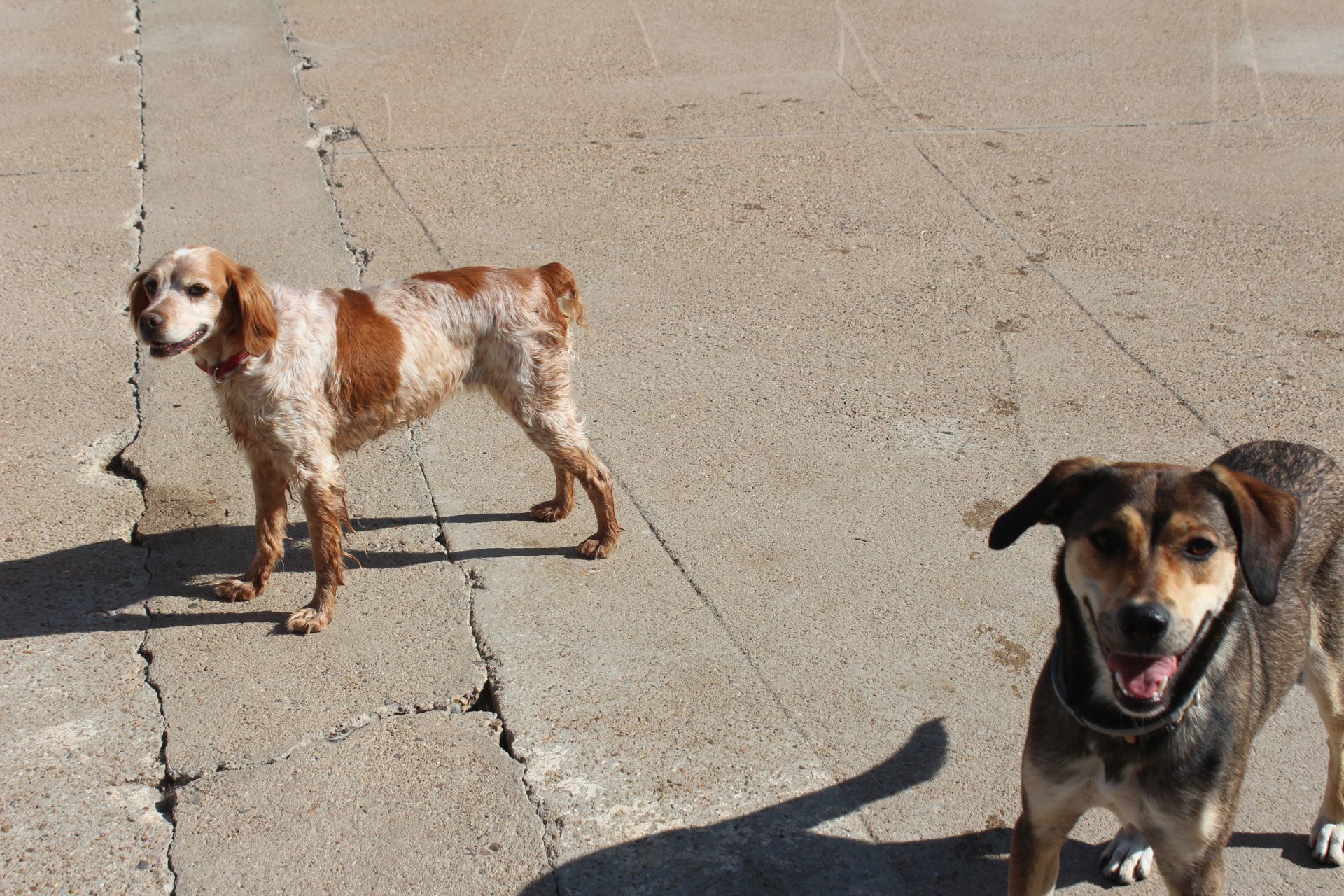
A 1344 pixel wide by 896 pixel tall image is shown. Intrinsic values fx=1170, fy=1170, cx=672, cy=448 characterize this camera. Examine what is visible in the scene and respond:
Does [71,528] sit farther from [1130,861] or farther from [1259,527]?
[1259,527]

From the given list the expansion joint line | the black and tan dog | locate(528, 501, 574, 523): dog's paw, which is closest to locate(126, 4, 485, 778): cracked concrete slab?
locate(528, 501, 574, 523): dog's paw

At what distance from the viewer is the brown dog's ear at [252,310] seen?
432 cm

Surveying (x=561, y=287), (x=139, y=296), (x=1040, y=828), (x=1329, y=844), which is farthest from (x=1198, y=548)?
(x=139, y=296)

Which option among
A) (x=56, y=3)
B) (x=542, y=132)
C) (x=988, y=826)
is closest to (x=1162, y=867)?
(x=988, y=826)

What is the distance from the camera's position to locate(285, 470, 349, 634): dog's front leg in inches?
178

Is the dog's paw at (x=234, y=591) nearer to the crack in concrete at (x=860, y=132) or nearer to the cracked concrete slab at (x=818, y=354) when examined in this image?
the cracked concrete slab at (x=818, y=354)

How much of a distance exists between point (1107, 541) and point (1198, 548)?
0.21 meters

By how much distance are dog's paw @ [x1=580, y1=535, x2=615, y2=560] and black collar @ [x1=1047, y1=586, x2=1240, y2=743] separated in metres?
2.39

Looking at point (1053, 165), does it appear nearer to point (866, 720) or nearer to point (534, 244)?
point (534, 244)

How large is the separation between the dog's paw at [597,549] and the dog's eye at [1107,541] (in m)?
2.50

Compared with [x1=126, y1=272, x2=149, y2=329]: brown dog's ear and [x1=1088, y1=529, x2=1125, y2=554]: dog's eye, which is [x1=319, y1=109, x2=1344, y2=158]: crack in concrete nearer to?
[x1=126, y1=272, x2=149, y2=329]: brown dog's ear

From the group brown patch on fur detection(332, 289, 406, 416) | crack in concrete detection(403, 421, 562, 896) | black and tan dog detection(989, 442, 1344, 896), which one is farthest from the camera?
brown patch on fur detection(332, 289, 406, 416)

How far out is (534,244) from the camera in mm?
7371

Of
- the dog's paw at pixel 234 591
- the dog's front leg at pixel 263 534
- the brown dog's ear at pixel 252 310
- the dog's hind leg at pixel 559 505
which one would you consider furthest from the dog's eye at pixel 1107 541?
the dog's paw at pixel 234 591
